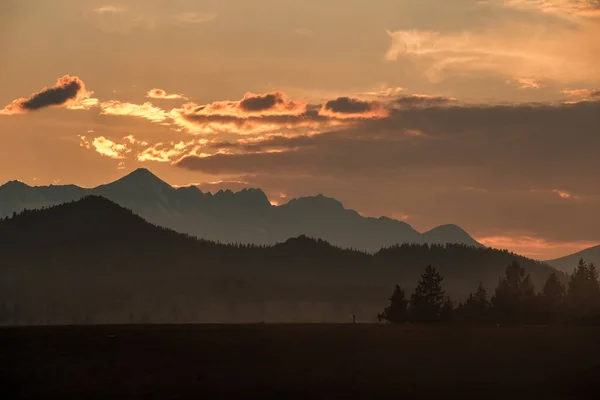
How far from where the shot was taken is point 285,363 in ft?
332

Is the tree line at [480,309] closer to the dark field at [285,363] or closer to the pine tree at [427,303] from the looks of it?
the pine tree at [427,303]

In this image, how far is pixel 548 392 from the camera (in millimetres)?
91938

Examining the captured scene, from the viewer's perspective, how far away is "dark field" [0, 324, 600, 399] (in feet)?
290

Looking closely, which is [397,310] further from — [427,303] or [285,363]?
[285,363]

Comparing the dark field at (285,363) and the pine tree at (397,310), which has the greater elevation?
the pine tree at (397,310)

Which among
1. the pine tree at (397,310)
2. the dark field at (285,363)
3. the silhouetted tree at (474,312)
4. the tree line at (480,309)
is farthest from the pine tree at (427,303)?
the dark field at (285,363)

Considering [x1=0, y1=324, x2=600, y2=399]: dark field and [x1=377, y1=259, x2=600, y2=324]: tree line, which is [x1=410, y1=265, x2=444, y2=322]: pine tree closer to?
[x1=377, y1=259, x2=600, y2=324]: tree line

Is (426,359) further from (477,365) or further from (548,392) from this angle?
(548,392)

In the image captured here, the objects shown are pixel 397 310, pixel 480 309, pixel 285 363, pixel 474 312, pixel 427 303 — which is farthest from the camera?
pixel 480 309

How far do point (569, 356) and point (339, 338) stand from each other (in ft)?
88.1

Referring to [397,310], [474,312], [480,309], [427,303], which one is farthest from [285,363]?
[480,309]

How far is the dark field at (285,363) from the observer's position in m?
88.4

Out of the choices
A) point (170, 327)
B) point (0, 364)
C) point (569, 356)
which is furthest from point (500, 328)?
point (0, 364)

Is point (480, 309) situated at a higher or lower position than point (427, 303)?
lower
